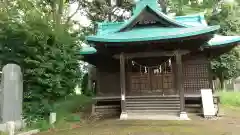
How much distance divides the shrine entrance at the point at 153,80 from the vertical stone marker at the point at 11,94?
6.14m

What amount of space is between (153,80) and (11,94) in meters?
7.51

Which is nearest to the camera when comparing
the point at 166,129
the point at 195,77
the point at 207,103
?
A: the point at 166,129

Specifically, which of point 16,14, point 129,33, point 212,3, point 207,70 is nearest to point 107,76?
point 129,33

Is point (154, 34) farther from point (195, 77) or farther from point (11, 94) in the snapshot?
point (11, 94)

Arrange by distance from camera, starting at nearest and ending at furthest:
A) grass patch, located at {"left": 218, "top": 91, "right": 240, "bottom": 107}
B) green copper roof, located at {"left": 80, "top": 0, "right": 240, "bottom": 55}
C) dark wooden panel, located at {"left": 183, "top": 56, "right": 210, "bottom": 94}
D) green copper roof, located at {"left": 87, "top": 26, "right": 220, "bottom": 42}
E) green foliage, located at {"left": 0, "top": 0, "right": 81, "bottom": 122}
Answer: green foliage, located at {"left": 0, "top": 0, "right": 81, "bottom": 122} → green copper roof, located at {"left": 87, "top": 26, "right": 220, "bottom": 42} → green copper roof, located at {"left": 80, "top": 0, "right": 240, "bottom": 55} → dark wooden panel, located at {"left": 183, "top": 56, "right": 210, "bottom": 94} → grass patch, located at {"left": 218, "top": 91, "right": 240, "bottom": 107}

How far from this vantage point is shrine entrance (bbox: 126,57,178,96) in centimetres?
1345

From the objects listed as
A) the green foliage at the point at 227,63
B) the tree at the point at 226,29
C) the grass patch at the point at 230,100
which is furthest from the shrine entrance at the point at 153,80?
the green foliage at the point at 227,63

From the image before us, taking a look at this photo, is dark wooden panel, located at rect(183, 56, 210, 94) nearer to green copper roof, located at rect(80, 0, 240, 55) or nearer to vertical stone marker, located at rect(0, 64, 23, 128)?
green copper roof, located at rect(80, 0, 240, 55)

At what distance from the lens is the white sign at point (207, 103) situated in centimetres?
1191

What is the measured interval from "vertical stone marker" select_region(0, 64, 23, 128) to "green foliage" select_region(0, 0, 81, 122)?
17.7 inches

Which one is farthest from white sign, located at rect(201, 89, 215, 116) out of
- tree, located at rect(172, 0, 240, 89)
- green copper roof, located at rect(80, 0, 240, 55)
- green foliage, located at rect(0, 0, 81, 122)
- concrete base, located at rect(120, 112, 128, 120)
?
tree, located at rect(172, 0, 240, 89)

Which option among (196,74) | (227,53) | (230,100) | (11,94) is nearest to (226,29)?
(227,53)

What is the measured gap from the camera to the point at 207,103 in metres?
12.4

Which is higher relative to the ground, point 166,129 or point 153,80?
point 153,80
